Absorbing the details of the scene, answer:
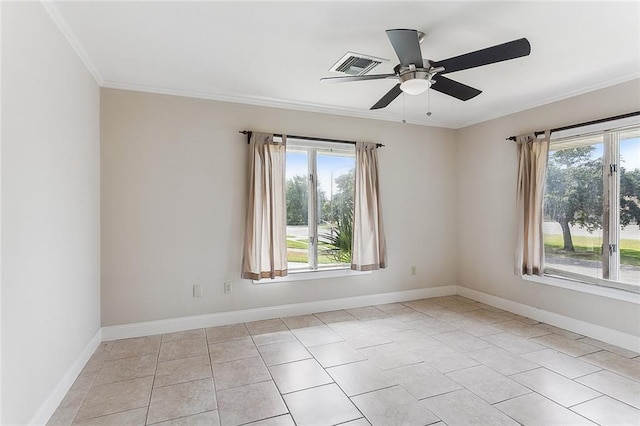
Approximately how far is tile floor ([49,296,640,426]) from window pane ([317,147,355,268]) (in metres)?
0.97

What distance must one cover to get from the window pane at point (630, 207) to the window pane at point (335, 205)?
8.99ft

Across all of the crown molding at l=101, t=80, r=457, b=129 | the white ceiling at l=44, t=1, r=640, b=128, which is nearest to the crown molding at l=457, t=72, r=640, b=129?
the white ceiling at l=44, t=1, r=640, b=128

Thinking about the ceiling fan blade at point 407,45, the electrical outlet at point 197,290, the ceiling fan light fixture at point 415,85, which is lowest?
the electrical outlet at point 197,290

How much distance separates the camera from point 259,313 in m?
3.82

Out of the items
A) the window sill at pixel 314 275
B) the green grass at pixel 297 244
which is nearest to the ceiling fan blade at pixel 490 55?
the green grass at pixel 297 244

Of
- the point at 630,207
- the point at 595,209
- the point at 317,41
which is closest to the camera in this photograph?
the point at 317,41

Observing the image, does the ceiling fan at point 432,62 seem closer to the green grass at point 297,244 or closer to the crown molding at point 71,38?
the crown molding at point 71,38

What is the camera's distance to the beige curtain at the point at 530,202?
12.1ft

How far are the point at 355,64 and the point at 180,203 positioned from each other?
2.24 meters

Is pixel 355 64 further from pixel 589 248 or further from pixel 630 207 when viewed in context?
pixel 589 248

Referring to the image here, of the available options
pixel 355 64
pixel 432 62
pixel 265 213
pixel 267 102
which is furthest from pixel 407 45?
pixel 265 213

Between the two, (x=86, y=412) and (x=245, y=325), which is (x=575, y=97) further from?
(x=86, y=412)

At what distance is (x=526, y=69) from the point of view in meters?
2.92

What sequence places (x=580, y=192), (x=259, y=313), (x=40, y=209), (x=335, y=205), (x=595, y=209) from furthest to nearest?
1. (x=335, y=205)
2. (x=259, y=313)
3. (x=580, y=192)
4. (x=595, y=209)
5. (x=40, y=209)
